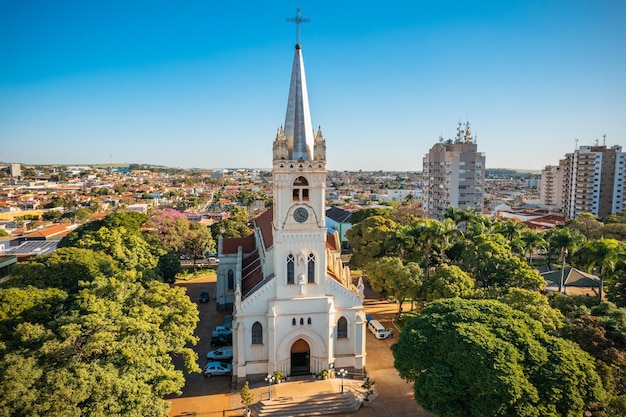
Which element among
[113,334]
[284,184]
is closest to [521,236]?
[284,184]

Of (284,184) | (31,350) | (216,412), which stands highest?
(284,184)

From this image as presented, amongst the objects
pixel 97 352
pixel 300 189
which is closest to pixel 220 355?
pixel 97 352

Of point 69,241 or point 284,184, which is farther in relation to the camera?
point 69,241

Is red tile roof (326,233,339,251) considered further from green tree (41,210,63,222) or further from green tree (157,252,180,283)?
green tree (41,210,63,222)

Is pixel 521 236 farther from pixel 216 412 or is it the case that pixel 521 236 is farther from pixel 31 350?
pixel 31 350

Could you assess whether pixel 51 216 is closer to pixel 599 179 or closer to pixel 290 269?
pixel 290 269

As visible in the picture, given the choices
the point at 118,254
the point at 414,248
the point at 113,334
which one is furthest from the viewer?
the point at 414,248
